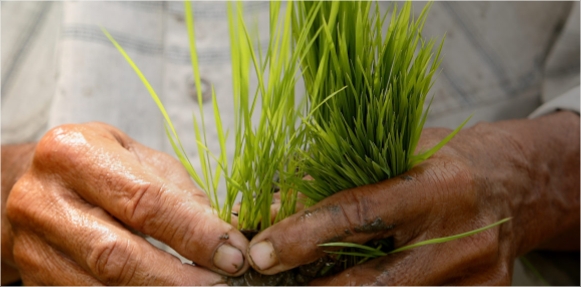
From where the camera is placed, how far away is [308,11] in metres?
0.61

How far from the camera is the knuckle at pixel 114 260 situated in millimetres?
620

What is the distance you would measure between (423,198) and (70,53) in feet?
2.35

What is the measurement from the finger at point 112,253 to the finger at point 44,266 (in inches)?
0.6

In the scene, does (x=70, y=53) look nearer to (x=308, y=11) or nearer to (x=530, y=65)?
(x=308, y=11)

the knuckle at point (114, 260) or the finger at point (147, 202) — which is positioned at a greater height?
the finger at point (147, 202)

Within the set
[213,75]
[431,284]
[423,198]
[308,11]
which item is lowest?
[431,284]

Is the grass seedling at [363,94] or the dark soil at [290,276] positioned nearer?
the grass seedling at [363,94]

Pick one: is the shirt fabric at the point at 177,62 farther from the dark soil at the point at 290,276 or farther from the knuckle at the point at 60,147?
the dark soil at the point at 290,276

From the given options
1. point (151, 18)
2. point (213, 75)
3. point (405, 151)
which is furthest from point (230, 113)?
point (405, 151)

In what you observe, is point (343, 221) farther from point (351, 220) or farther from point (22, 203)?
point (22, 203)

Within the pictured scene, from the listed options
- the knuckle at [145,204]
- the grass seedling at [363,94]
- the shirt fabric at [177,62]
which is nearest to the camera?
the grass seedling at [363,94]

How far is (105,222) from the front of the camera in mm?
658

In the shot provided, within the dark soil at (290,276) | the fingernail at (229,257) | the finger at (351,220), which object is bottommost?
the dark soil at (290,276)

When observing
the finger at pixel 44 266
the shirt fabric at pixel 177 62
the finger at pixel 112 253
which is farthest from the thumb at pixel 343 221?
the shirt fabric at pixel 177 62
